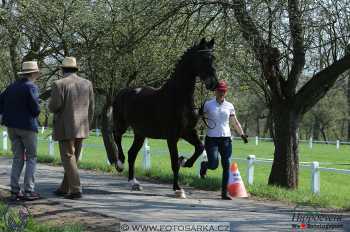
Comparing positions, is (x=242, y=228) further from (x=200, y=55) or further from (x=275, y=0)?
(x=275, y=0)

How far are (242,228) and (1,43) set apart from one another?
48.4 ft

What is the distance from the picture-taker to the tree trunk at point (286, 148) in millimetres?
13609

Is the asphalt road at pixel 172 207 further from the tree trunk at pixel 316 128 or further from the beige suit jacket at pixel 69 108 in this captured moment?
the tree trunk at pixel 316 128

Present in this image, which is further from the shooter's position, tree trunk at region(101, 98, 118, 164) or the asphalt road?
tree trunk at region(101, 98, 118, 164)

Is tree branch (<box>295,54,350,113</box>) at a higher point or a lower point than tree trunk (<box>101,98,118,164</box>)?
higher

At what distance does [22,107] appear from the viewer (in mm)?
9758

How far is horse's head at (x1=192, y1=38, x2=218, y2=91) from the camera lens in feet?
34.2

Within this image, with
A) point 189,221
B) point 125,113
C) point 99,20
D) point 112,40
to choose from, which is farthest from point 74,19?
point 189,221

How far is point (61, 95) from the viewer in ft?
33.0

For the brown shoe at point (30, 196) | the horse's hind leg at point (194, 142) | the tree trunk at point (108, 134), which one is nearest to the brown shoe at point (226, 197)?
the horse's hind leg at point (194, 142)

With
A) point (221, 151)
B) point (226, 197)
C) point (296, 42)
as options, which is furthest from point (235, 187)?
point (296, 42)

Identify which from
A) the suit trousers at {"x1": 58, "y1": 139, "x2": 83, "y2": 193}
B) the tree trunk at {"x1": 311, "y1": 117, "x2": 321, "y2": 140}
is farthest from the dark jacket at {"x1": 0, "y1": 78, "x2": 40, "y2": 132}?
the tree trunk at {"x1": 311, "y1": 117, "x2": 321, "y2": 140}

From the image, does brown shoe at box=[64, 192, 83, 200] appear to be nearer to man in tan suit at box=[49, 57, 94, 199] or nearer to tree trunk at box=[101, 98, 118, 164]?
man in tan suit at box=[49, 57, 94, 199]

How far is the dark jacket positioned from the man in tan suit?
0.39 metres
